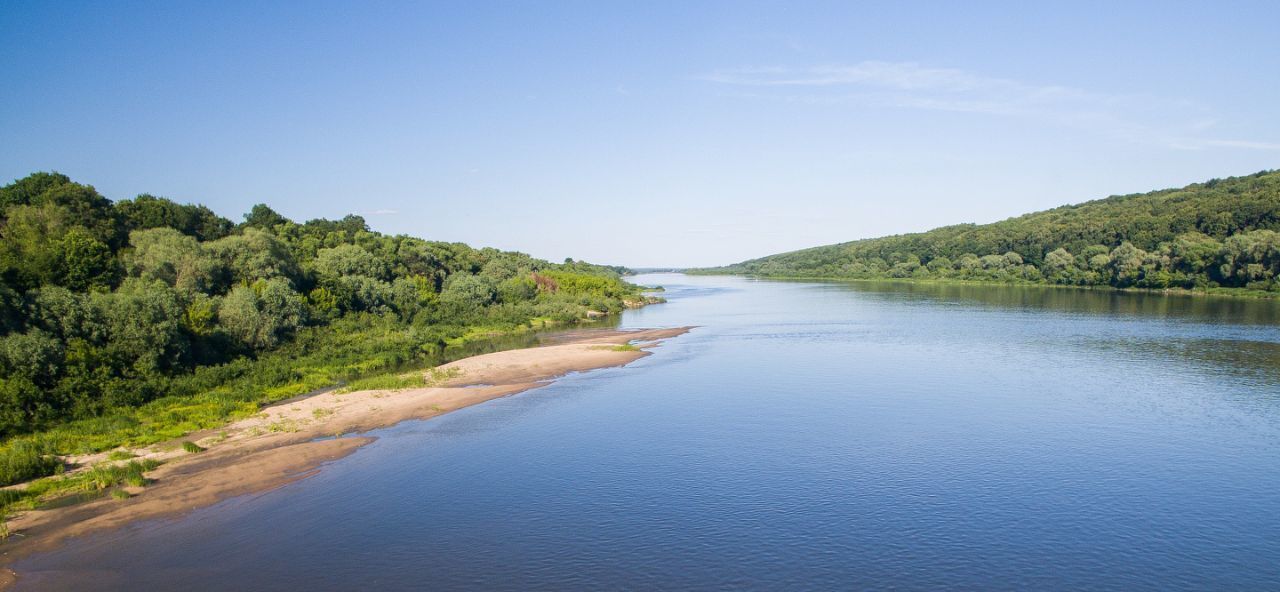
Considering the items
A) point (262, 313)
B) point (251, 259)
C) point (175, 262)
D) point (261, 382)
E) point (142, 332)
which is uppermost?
point (251, 259)

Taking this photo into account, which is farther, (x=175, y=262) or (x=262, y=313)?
(x=175, y=262)

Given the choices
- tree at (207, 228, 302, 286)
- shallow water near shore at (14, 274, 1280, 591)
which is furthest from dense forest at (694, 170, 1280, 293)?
tree at (207, 228, 302, 286)

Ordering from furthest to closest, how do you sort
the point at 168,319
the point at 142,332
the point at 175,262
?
the point at 175,262 → the point at 168,319 → the point at 142,332

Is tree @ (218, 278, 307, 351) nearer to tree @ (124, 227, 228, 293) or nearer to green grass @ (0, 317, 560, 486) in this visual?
green grass @ (0, 317, 560, 486)

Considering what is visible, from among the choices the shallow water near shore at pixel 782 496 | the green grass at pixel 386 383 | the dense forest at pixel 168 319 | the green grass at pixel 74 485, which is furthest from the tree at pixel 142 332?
the shallow water near shore at pixel 782 496

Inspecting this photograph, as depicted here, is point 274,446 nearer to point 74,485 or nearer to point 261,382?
point 74,485

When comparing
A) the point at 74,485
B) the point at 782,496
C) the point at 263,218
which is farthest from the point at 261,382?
the point at 263,218
